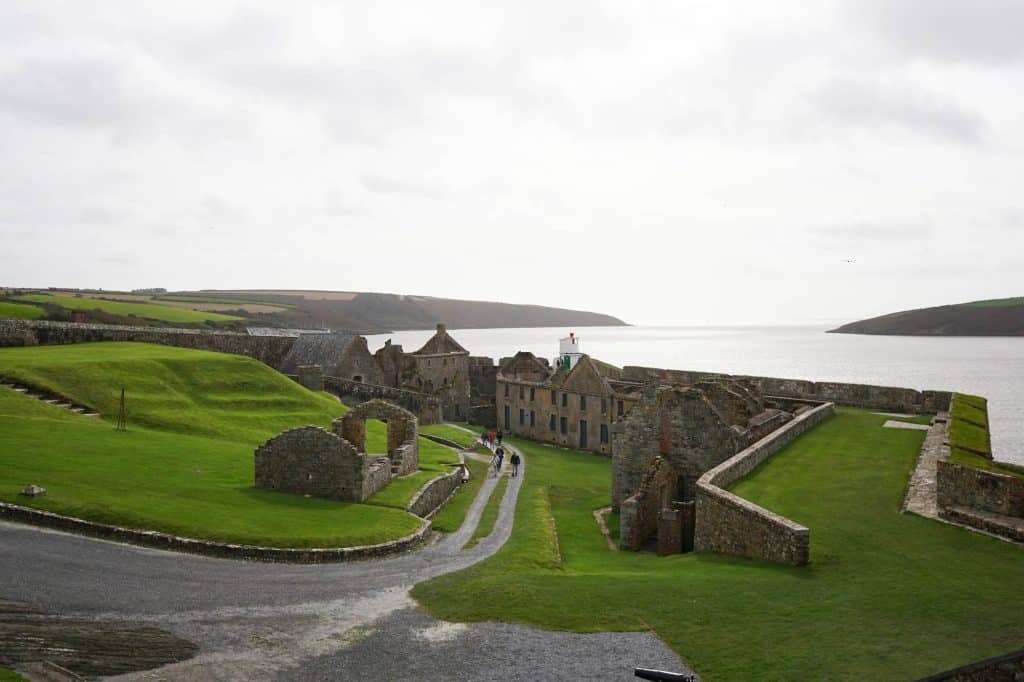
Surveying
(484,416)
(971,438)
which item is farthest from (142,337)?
(971,438)

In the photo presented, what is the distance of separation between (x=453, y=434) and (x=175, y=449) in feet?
88.4

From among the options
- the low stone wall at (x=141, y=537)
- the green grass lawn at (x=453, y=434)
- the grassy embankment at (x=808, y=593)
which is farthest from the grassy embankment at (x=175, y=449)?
the grassy embankment at (x=808, y=593)

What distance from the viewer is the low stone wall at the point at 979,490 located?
56.2 feet

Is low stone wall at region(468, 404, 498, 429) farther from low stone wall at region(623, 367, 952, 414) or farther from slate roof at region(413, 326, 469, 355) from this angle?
low stone wall at region(623, 367, 952, 414)

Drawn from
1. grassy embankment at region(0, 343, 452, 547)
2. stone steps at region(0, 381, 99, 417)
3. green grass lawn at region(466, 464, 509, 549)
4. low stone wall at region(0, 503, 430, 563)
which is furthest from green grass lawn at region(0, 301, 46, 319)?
low stone wall at region(0, 503, 430, 563)

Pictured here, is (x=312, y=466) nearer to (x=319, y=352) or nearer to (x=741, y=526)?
(x=741, y=526)

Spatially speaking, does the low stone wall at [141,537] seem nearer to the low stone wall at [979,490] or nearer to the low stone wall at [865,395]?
the low stone wall at [979,490]

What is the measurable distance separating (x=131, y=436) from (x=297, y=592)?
636 inches

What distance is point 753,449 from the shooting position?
26.1 m

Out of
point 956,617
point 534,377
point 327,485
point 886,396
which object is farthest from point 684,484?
point 534,377

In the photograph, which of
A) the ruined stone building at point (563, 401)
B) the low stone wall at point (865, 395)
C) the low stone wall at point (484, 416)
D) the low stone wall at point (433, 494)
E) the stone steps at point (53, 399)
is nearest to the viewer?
the low stone wall at point (433, 494)

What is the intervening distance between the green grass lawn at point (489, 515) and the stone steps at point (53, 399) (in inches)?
733

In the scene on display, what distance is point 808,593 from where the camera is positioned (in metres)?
14.0

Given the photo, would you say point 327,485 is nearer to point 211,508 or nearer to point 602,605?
point 211,508
